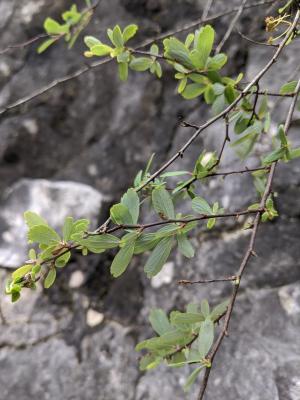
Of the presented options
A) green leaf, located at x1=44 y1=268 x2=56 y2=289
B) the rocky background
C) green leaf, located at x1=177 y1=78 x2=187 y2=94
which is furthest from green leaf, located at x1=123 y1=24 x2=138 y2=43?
the rocky background

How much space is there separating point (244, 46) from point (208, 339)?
1267mm

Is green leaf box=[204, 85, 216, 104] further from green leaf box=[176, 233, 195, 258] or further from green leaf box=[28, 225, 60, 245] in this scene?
green leaf box=[28, 225, 60, 245]

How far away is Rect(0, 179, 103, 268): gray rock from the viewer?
5.07 ft

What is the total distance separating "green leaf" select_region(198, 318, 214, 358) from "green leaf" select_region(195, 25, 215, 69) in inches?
16.9

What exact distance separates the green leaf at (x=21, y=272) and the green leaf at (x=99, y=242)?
9 cm

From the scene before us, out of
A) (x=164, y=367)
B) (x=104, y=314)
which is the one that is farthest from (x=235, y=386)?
(x=104, y=314)

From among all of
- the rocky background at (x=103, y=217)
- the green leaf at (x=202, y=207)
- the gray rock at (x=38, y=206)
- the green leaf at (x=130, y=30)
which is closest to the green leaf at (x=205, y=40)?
the green leaf at (x=130, y=30)

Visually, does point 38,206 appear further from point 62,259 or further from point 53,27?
point 62,259

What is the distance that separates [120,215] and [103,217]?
0.97m

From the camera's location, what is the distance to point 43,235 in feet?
2.05

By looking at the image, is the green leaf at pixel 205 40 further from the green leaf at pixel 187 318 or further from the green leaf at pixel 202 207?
the green leaf at pixel 187 318

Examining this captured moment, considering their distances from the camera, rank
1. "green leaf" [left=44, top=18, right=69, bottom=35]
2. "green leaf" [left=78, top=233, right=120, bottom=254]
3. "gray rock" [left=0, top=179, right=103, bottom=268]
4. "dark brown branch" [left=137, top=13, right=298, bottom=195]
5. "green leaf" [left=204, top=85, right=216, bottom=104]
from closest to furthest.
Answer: "green leaf" [left=78, top=233, right=120, bottom=254] → "dark brown branch" [left=137, top=13, right=298, bottom=195] → "green leaf" [left=204, top=85, right=216, bottom=104] → "green leaf" [left=44, top=18, right=69, bottom=35] → "gray rock" [left=0, top=179, right=103, bottom=268]

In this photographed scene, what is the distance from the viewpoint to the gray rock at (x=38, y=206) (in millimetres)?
1544

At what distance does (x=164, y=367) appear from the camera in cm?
129
